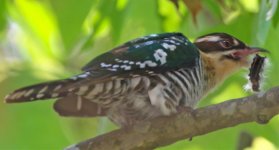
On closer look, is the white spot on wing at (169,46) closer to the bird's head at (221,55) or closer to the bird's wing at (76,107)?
the bird's head at (221,55)

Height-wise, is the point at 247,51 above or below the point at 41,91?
below

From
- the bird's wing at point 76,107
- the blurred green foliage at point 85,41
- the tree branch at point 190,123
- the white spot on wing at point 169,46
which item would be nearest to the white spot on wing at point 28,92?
the tree branch at point 190,123

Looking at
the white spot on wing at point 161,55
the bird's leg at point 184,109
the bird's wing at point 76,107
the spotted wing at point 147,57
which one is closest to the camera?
the bird's leg at point 184,109

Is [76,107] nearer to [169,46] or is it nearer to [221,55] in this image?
[169,46]

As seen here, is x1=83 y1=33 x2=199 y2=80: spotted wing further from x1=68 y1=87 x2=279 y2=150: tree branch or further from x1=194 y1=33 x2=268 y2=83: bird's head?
x1=68 y1=87 x2=279 y2=150: tree branch

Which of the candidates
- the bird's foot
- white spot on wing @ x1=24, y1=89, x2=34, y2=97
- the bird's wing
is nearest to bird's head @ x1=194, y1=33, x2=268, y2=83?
the bird's foot

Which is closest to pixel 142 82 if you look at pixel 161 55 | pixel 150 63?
pixel 150 63
